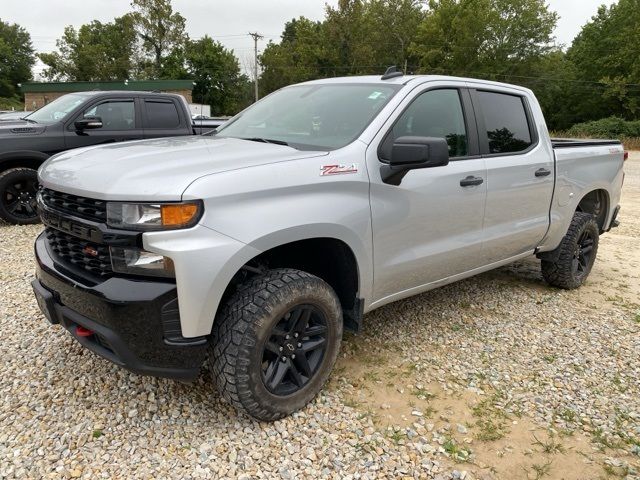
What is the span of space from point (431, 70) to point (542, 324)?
52.9 metres

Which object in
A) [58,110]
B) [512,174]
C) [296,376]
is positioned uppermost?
[58,110]

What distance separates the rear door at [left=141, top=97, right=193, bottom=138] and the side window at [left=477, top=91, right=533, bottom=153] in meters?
5.20

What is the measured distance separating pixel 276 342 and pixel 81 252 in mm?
1062

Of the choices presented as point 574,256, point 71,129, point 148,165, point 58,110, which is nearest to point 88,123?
point 71,129

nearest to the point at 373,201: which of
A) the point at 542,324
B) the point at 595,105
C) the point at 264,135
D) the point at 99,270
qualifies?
the point at 264,135

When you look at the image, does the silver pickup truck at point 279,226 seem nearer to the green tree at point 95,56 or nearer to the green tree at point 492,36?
the green tree at point 492,36

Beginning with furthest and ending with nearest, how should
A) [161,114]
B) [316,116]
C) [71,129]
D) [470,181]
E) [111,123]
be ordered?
[161,114], [111,123], [71,129], [470,181], [316,116]

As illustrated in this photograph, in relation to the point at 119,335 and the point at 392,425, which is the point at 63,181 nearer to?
the point at 119,335

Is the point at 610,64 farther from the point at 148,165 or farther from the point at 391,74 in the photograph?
the point at 148,165

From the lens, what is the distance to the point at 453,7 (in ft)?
173

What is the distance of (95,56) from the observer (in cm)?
5906

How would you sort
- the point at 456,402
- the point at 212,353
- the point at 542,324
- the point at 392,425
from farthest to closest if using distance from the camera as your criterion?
the point at 542,324
the point at 456,402
the point at 392,425
the point at 212,353

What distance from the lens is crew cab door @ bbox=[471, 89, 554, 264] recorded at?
371 centimetres

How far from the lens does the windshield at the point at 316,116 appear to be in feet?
9.99
